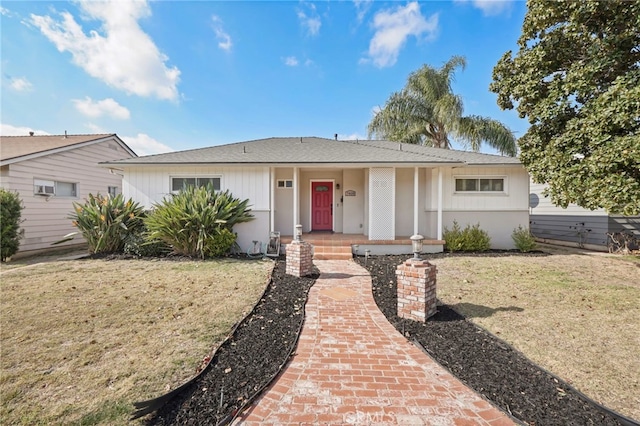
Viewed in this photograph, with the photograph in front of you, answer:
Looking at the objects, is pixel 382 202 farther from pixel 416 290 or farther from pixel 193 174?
pixel 193 174

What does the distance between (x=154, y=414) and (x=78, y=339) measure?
7.40 feet

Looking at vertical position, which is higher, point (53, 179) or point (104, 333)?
point (53, 179)

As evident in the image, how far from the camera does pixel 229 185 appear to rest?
9.97 metres

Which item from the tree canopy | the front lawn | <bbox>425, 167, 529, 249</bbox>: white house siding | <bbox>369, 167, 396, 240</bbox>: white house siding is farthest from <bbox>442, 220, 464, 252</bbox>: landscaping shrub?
the tree canopy

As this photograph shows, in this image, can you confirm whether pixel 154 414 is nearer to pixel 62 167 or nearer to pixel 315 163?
pixel 315 163

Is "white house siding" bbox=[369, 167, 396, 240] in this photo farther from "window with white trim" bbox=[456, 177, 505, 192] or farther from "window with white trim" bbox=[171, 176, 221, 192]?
"window with white trim" bbox=[171, 176, 221, 192]

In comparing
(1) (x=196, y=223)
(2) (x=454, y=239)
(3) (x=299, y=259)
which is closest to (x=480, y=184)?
(2) (x=454, y=239)

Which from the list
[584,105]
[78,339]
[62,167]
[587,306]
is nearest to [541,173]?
[584,105]

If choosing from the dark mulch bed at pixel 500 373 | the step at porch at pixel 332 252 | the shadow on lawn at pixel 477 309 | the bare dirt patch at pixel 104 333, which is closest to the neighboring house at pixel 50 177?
the bare dirt patch at pixel 104 333

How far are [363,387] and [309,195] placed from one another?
9.56m

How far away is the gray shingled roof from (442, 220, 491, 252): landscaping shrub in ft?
8.50

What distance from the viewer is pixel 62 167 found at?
11328mm

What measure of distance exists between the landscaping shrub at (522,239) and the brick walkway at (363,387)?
8.60 meters

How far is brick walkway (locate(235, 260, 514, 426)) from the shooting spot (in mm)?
2338
